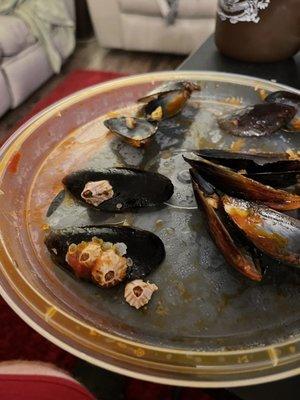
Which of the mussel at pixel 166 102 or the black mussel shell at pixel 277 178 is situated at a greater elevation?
the mussel at pixel 166 102

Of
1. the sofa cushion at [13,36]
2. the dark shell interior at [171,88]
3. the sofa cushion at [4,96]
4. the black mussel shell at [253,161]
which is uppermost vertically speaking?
the dark shell interior at [171,88]

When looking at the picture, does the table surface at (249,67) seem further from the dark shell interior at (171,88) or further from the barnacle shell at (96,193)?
the barnacle shell at (96,193)

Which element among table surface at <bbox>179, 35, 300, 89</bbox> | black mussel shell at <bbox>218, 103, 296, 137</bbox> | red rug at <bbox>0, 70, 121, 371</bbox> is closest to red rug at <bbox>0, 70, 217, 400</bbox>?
red rug at <bbox>0, 70, 121, 371</bbox>

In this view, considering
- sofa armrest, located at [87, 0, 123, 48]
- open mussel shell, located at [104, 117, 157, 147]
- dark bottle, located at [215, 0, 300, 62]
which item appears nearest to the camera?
open mussel shell, located at [104, 117, 157, 147]

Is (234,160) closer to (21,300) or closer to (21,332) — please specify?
(21,300)

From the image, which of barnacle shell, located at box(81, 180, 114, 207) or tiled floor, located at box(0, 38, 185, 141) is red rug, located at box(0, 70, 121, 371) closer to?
barnacle shell, located at box(81, 180, 114, 207)

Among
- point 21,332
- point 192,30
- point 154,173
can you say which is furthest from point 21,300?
point 192,30

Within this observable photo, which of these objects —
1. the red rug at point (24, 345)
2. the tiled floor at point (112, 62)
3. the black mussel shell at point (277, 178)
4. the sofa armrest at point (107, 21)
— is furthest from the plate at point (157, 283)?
the sofa armrest at point (107, 21)
